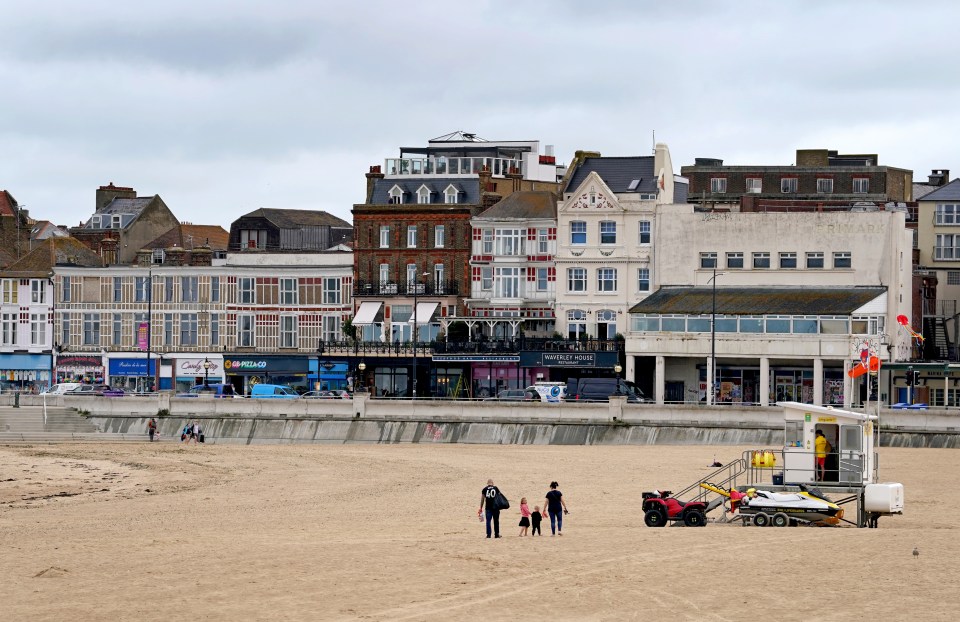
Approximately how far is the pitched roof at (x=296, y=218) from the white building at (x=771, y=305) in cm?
2647

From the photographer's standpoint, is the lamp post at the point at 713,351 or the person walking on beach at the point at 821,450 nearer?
the person walking on beach at the point at 821,450

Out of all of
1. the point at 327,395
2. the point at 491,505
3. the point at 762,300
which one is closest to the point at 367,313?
the point at 327,395

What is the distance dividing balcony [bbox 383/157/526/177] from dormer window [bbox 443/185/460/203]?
243 centimetres

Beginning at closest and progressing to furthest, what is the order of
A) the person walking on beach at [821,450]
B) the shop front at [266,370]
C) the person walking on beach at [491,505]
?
the person walking on beach at [491,505] → the person walking on beach at [821,450] → the shop front at [266,370]

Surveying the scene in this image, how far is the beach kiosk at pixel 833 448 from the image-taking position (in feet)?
136

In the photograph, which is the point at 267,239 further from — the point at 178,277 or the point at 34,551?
the point at 34,551

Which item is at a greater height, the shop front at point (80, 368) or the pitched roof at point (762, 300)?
the pitched roof at point (762, 300)

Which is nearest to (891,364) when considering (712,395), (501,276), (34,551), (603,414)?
(712,395)

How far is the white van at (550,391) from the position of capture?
7631cm

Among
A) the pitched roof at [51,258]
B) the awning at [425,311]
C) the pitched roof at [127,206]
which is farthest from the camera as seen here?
the pitched roof at [127,206]

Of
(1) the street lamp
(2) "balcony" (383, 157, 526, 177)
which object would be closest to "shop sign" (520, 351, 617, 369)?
(1) the street lamp

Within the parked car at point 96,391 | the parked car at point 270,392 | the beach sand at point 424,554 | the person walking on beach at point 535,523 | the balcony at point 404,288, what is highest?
the balcony at point 404,288

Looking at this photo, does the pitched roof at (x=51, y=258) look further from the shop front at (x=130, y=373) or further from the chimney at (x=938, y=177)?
the chimney at (x=938, y=177)

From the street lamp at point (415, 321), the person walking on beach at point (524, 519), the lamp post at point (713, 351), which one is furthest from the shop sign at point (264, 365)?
the person walking on beach at point (524, 519)
